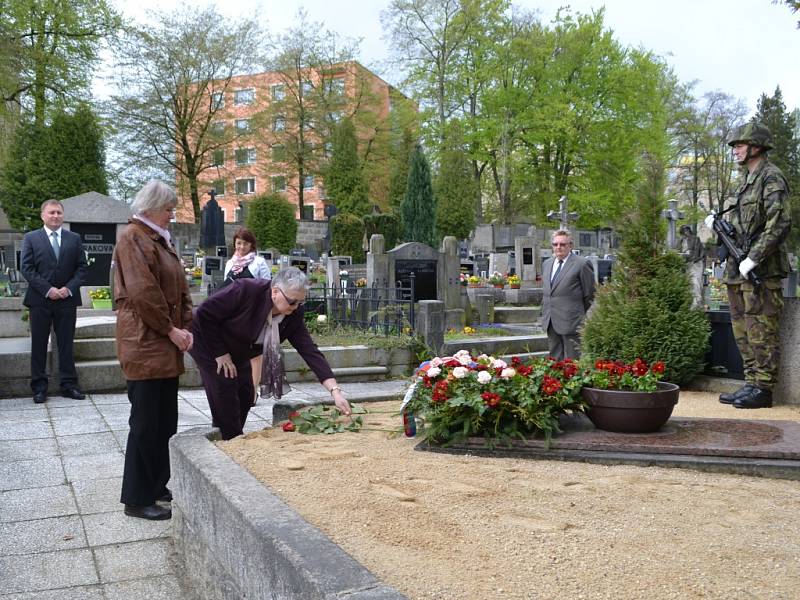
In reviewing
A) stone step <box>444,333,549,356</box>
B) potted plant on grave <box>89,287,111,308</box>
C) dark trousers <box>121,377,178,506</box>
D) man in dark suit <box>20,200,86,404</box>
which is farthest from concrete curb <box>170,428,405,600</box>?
potted plant on grave <box>89,287,111,308</box>

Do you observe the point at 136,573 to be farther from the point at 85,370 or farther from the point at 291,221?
the point at 291,221

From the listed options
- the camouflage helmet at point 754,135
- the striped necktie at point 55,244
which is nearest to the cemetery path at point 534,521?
the camouflage helmet at point 754,135

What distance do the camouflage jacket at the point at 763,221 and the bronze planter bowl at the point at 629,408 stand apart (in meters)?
2.03

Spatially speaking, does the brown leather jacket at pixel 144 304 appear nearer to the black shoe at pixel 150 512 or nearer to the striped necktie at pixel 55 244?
the black shoe at pixel 150 512

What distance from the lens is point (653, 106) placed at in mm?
35250

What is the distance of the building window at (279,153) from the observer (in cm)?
3750

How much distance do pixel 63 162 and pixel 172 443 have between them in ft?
71.8

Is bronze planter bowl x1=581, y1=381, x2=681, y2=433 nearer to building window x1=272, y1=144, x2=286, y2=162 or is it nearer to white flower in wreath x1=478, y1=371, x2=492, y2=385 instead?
white flower in wreath x1=478, y1=371, x2=492, y2=385

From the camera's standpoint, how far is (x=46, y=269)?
720cm

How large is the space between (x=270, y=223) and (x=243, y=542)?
1136 inches

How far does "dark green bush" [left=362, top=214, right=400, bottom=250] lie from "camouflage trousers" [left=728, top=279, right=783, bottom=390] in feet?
83.8

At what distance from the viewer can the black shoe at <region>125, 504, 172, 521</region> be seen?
3.99 m

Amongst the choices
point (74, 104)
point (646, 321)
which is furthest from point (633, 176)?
point (646, 321)

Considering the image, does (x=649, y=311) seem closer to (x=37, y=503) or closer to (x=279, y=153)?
(x=37, y=503)
